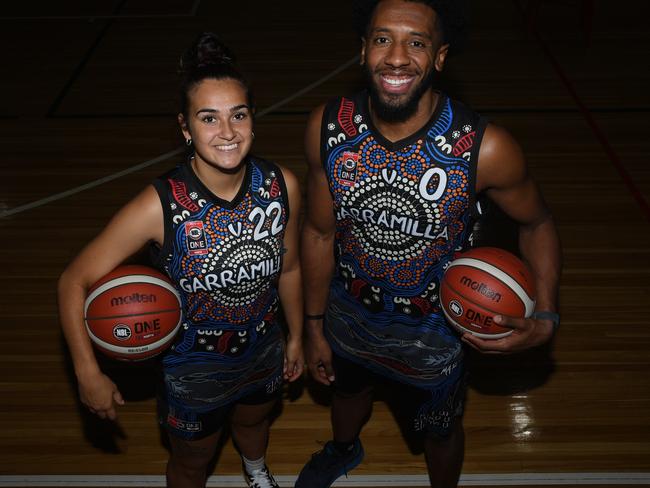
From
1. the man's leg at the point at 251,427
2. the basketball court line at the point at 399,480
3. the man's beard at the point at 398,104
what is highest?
the man's beard at the point at 398,104

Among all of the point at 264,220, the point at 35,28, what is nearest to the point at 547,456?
the point at 264,220

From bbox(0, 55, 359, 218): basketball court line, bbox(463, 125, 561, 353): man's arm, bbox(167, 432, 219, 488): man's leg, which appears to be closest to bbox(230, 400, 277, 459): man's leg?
bbox(167, 432, 219, 488): man's leg

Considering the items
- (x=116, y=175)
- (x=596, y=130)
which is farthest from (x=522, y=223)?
(x=596, y=130)

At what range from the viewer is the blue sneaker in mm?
3178

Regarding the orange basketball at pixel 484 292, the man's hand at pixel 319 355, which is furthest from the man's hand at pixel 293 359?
the orange basketball at pixel 484 292

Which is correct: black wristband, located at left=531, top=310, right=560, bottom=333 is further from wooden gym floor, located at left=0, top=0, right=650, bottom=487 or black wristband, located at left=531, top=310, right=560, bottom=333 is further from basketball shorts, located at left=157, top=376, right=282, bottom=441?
basketball shorts, located at left=157, top=376, right=282, bottom=441

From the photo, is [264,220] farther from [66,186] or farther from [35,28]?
[35,28]

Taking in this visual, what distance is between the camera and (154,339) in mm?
2354

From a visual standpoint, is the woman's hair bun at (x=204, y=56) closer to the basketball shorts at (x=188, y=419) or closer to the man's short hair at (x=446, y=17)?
the man's short hair at (x=446, y=17)

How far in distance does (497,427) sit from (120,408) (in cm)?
185

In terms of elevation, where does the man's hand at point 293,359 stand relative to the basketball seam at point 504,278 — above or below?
below

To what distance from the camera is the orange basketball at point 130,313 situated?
2316 millimetres

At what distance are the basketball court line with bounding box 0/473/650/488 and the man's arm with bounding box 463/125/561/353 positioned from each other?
3.30ft

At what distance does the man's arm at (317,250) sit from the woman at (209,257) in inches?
3.3
